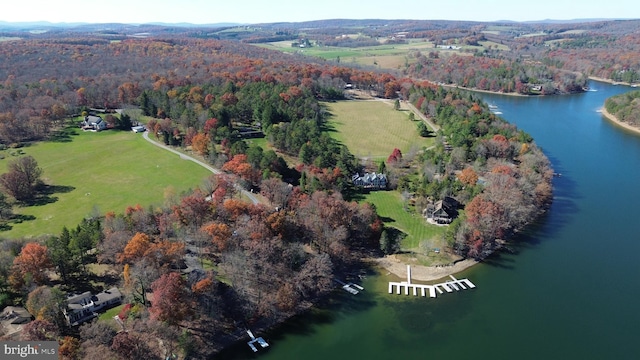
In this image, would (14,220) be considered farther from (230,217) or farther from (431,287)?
(431,287)

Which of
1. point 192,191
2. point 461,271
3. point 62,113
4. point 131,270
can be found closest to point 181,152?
point 192,191

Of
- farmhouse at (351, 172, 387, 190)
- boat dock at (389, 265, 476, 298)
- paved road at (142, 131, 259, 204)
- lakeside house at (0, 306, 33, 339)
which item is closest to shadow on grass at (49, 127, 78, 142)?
paved road at (142, 131, 259, 204)

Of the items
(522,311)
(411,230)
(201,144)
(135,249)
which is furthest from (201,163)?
(522,311)

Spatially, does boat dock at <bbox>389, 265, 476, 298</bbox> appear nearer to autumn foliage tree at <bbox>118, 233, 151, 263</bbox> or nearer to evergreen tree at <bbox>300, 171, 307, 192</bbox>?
evergreen tree at <bbox>300, 171, 307, 192</bbox>

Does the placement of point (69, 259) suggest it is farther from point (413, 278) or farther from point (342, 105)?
point (342, 105)

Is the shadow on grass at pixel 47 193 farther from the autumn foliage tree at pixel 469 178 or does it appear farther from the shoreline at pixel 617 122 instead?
the shoreline at pixel 617 122
